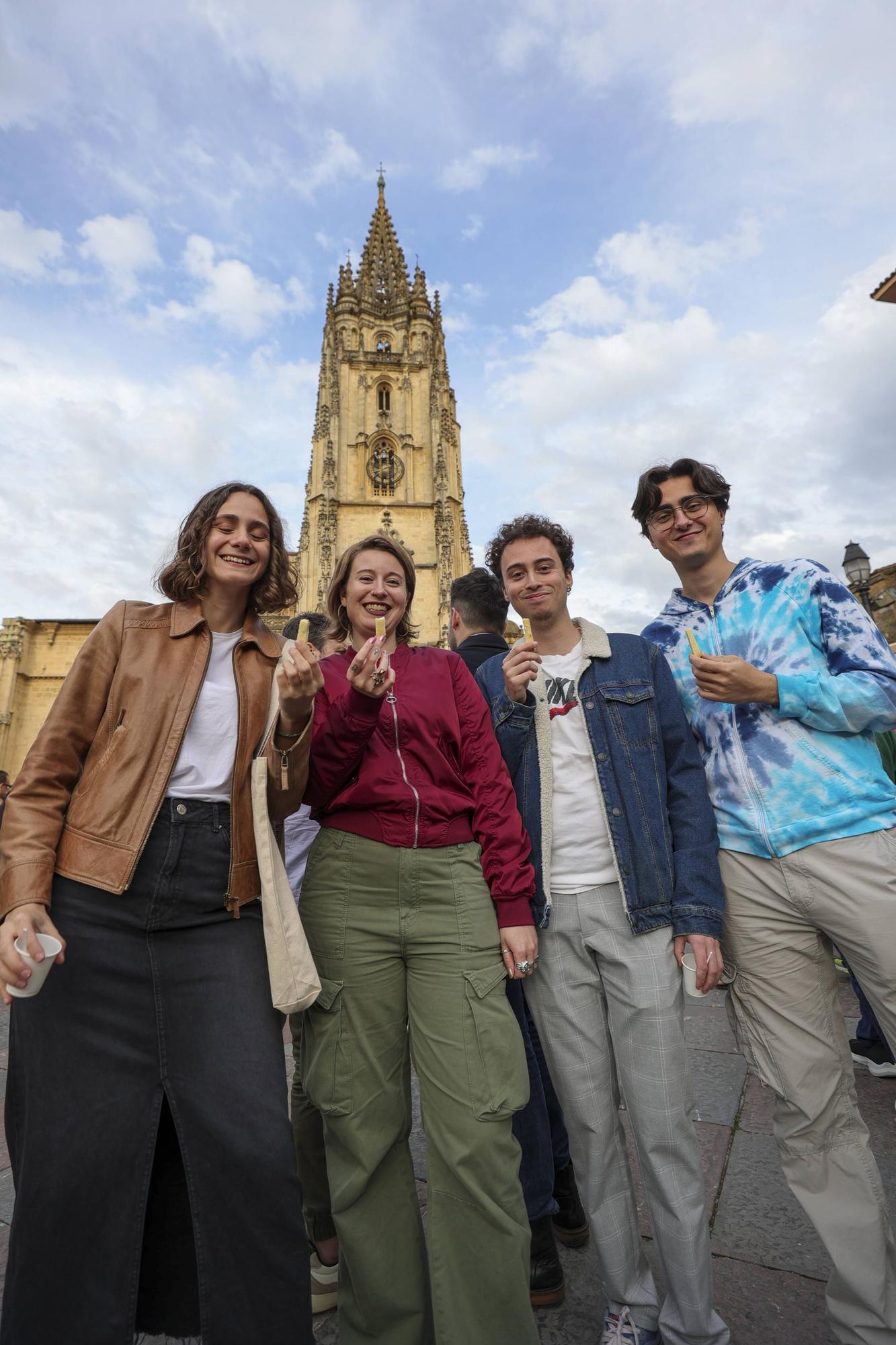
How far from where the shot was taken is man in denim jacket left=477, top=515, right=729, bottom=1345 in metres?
2.00

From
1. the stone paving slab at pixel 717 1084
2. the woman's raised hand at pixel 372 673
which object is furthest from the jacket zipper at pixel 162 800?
the stone paving slab at pixel 717 1084

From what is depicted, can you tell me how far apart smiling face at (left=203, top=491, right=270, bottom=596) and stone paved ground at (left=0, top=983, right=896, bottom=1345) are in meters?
2.03

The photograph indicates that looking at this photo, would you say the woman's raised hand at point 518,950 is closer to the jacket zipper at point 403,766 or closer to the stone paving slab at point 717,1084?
the jacket zipper at point 403,766

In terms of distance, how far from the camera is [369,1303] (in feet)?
6.07

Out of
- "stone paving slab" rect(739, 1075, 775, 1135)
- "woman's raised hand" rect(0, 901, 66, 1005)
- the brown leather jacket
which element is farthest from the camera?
"stone paving slab" rect(739, 1075, 775, 1135)

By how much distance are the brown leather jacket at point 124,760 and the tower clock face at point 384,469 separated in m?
37.4

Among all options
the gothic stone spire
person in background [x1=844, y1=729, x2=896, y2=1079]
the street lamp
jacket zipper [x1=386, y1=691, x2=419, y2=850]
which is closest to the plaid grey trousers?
jacket zipper [x1=386, y1=691, x2=419, y2=850]

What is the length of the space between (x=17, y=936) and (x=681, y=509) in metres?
Result: 2.52

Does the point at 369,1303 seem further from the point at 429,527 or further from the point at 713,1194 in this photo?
the point at 429,527

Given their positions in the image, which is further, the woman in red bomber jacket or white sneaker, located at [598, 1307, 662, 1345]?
white sneaker, located at [598, 1307, 662, 1345]

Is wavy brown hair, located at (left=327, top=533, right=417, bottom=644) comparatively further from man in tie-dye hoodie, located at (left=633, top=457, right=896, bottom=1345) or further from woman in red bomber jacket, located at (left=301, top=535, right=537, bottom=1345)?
man in tie-dye hoodie, located at (left=633, top=457, right=896, bottom=1345)

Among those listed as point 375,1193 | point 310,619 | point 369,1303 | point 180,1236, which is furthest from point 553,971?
point 310,619

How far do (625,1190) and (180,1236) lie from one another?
1361mm

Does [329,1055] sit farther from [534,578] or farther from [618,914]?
[534,578]
